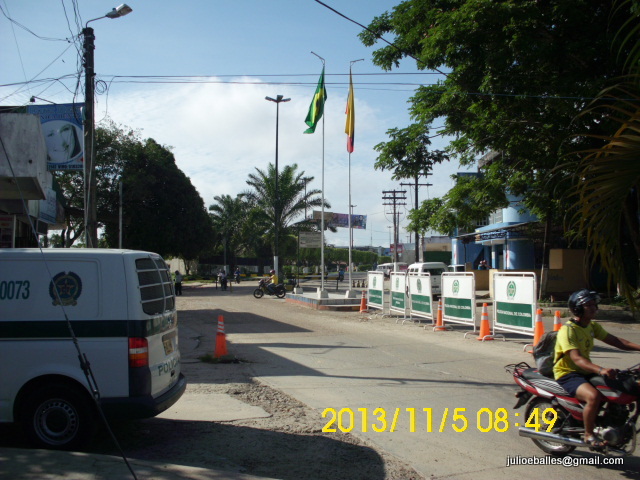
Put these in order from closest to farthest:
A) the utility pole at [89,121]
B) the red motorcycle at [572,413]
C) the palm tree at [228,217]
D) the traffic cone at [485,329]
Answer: the red motorcycle at [572,413]
the traffic cone at [485,329]
the utility pole at [89,121]
the palm tree at [228,217]

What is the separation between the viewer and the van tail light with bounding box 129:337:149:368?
211 inches

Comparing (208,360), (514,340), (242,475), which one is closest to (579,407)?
(242,475)

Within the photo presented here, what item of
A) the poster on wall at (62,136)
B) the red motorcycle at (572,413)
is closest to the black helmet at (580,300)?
the red motorcycle at (572,413)

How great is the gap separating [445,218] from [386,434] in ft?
54.0

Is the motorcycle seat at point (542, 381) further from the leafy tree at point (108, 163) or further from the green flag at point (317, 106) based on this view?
the leafy tree at point (108, 163)

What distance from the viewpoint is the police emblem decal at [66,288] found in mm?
5465

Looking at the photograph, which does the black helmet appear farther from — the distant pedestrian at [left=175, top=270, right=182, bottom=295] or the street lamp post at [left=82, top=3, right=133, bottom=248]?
the distant pedestrian at [left=175, top=270, right=182, bottom=295]

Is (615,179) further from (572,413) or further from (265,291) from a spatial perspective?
(265,291)

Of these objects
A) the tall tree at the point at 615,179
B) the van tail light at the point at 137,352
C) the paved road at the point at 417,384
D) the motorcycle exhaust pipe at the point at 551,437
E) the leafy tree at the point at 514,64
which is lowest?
the paved road at the point at 417,384

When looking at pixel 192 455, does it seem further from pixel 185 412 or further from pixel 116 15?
pixel 116 15

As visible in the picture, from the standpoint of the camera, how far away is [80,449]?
5.40m

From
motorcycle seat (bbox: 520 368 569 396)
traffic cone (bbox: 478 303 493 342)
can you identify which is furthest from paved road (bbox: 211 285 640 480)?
motorcycle seat (bbox: 520 368 569 396)

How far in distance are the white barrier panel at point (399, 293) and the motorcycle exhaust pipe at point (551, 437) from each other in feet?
43.5

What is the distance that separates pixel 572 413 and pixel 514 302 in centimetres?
875
